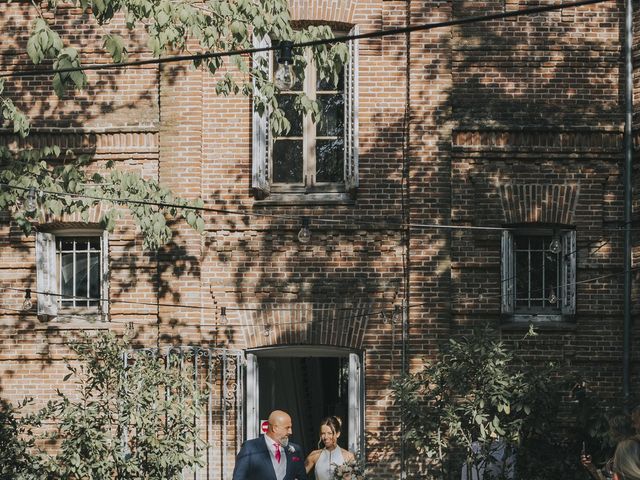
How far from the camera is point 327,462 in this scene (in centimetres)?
1323

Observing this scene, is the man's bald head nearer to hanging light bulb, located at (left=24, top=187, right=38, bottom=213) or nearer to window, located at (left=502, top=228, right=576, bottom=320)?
hanging light bulb, located at (left=24, top=187, right=38, bottom=213)

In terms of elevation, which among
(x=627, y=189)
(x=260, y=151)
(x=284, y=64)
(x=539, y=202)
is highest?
(x=284, y=64)

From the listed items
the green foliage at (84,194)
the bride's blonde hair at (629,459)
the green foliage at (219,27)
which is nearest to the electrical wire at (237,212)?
the green foliage at (84,194)

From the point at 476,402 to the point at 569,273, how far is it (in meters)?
3.07

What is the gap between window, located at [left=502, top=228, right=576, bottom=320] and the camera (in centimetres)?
1541

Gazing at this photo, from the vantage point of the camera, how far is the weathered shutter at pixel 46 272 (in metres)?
15.5

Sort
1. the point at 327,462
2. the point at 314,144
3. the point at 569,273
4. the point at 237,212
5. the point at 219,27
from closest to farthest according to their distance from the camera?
1. the point at 219,27
2. the point at 327,462
3. the point at 237,212
4. the point at 569,273
5. the point at 314,144

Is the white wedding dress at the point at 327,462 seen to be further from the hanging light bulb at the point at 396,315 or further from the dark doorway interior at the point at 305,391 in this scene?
the dark doorway interior at the point at 305,391

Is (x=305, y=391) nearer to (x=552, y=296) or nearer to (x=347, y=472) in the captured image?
(x=552, y=296)

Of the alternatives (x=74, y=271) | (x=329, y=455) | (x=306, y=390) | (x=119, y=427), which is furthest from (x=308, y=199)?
(x=306, y=390)

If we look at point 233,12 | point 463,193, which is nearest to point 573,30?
point 463,193

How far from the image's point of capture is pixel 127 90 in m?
15.6

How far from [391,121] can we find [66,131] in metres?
3.93

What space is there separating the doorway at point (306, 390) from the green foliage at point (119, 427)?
1.97 meters
